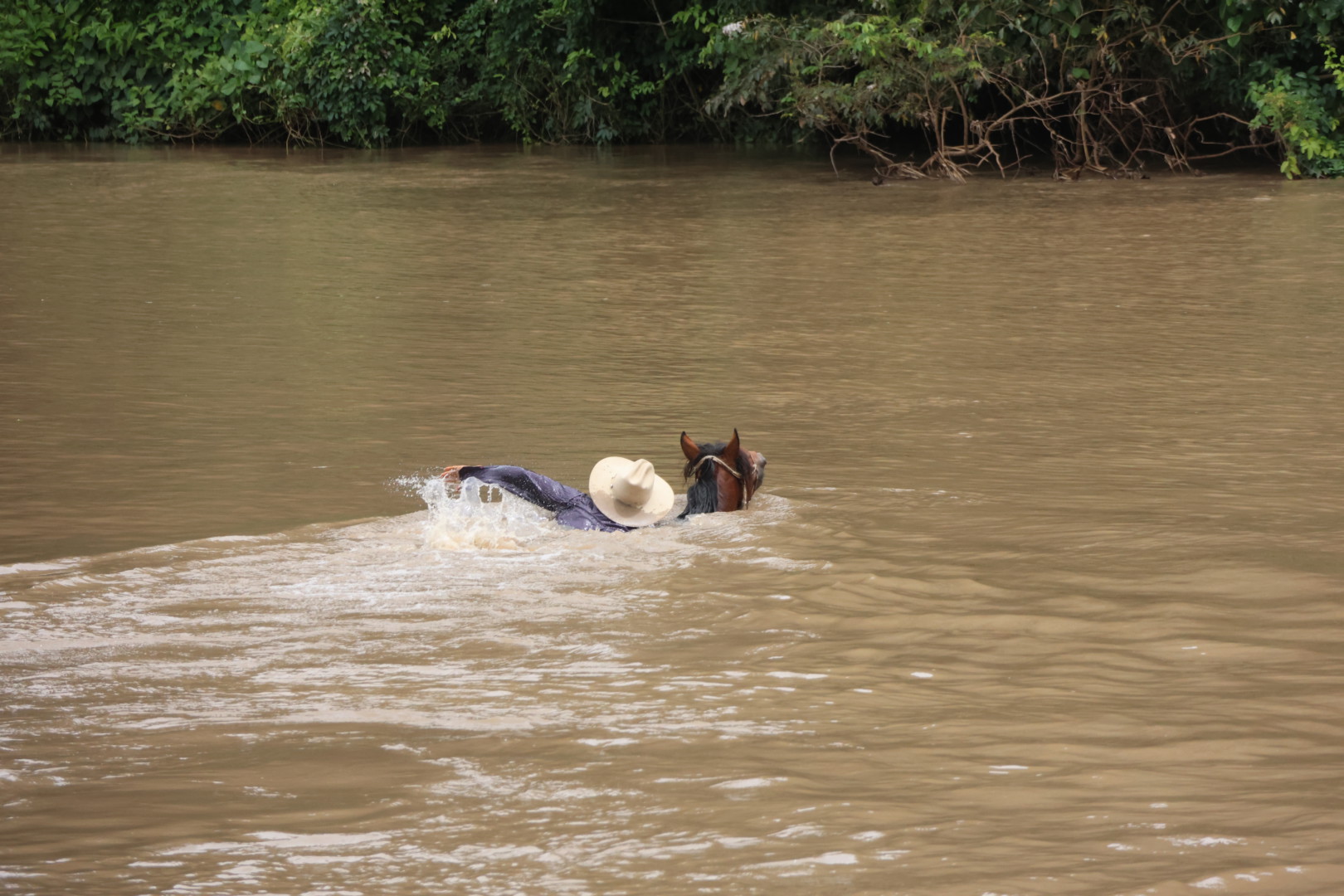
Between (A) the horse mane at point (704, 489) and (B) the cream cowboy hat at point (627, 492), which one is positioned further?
(A) the horse mane at point (704, 489)

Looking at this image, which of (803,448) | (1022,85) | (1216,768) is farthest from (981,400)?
(1022,85)

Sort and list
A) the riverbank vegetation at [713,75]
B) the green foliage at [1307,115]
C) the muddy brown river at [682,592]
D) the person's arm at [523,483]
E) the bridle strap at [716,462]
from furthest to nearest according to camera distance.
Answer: the riverbank vegetation at [713,75]
the green foliage at [1307,115]
the bridle strap at [716,462]
the person's arm at [523,483]
the muddy brown river at [682,592]

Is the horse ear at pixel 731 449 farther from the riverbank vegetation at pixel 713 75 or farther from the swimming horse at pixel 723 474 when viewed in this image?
the riverbank vegetation at pixel 713 75

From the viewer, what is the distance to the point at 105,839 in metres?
3.82

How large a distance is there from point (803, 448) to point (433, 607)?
293 centimetres

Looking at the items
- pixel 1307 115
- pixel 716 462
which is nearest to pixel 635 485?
pixel 716 462

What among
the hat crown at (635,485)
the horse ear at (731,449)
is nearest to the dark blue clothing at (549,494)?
the hat crown at (635,485)

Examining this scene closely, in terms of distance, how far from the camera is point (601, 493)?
6.63 m

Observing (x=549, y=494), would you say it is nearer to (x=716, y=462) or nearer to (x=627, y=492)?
(x=627, y=492)

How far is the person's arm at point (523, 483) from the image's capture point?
6473 millimetres

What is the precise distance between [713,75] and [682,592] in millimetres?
25354

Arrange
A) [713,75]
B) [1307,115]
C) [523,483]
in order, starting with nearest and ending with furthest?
[523,483] → [1307,115] → [713,75]

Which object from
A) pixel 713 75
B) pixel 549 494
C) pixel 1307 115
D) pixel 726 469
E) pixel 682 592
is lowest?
pixel 682 592

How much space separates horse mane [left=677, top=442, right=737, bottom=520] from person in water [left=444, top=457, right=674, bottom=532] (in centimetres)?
11
